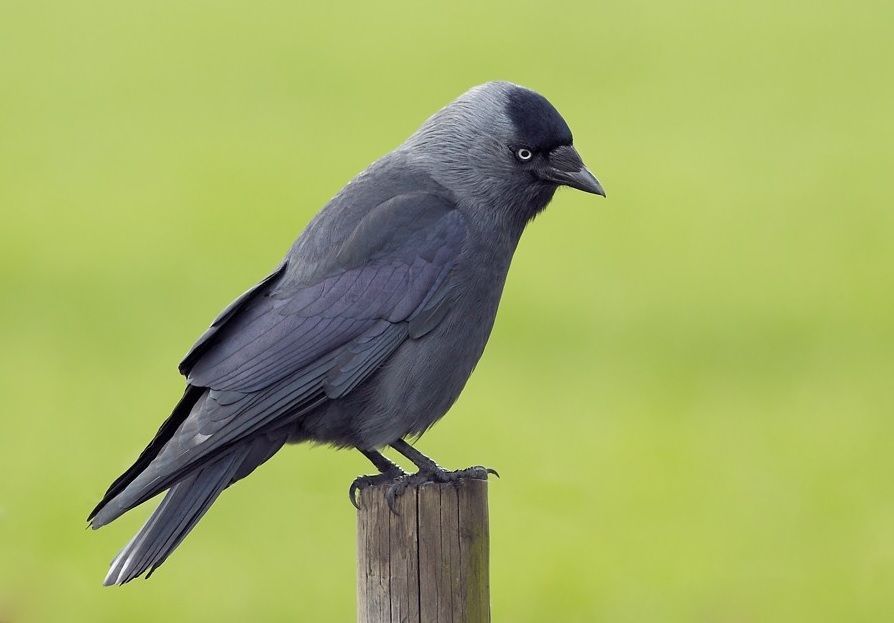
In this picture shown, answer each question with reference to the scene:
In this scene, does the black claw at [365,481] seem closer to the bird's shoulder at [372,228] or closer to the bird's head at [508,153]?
the bird's shoulder at [372,228]

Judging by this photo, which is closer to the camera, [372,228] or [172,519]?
[172,519]

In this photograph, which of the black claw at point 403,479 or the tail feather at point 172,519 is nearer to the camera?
the black claw at point 403,479

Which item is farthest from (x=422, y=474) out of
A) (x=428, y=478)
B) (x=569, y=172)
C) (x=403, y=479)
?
(x=569, y=172)

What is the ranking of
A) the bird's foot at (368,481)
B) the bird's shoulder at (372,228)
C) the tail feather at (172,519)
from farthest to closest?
the bird's shoulder at (372,228) < the bird's foot at (368,481) < the tail feather at (172,519)

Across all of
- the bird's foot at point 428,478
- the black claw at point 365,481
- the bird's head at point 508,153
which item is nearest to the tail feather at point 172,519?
the black claw at point 365,481

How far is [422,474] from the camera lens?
575cm

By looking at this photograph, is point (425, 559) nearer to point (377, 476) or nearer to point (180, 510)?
point (377, 476)

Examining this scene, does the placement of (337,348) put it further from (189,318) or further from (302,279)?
(189,318)

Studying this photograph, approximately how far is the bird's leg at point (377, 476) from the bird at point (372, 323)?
1 cm

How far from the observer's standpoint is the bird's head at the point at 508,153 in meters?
6.46

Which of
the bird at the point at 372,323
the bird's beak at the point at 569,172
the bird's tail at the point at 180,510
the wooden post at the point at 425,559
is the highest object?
the bird's beak at the point at 569,172

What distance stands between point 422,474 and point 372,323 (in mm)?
649

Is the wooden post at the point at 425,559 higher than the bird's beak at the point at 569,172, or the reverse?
the bird's beak at the point at 569,172

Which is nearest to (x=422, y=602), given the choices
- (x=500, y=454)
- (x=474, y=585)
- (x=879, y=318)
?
(x=474, y=585)
